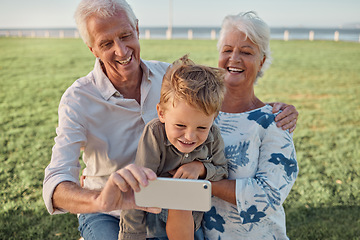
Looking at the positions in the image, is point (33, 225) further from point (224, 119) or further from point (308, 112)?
point (308, 112)

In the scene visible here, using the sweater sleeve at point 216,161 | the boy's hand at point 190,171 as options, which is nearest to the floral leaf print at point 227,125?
the sweater sleeve at point 216,161

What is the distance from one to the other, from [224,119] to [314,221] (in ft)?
8.34

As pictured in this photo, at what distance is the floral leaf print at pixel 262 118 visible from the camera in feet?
8.05

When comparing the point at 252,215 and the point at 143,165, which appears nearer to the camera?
the point at 143,165

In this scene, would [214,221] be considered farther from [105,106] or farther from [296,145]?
[296,145]

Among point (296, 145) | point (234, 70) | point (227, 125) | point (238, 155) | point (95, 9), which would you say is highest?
point (95, 9)

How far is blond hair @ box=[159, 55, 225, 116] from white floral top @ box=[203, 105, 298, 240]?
1.85 feet

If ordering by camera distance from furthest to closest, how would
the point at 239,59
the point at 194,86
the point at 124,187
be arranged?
the point at 239,59 → the point at 194,86 → the point at 124,187

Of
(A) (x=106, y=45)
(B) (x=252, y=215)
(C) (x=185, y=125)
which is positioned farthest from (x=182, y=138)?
(A) (x=106, y=45)

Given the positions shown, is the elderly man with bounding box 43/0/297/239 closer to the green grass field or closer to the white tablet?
the green grass field

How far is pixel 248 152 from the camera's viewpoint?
242 cm

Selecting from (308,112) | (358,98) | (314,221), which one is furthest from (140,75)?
(358,98)

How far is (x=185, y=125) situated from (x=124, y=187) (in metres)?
0.52

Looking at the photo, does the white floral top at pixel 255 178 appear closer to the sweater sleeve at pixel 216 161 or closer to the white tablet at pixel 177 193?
the sweater sleeve at pixel 216 161
